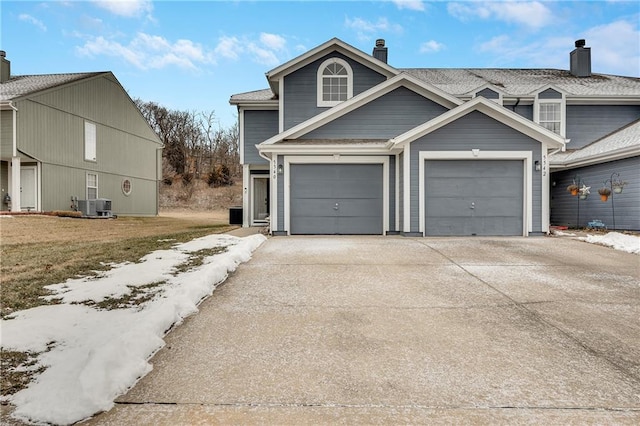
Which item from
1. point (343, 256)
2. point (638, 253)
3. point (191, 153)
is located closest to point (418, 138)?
point (343, 256)

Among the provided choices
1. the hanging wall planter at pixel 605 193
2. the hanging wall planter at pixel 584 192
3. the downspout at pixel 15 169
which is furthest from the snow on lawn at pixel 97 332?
the downspout at pixel 15 169

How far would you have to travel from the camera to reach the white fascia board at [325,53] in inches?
490

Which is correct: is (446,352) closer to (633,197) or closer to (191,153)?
(633,197)

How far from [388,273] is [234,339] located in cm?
300

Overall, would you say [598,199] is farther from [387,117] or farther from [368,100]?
[368,100]

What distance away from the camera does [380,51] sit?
16.2 m

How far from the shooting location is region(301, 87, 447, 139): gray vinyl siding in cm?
1153

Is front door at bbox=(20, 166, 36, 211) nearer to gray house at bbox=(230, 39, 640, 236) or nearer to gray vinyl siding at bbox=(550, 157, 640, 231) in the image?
gray house at bbox=(230, 39, 640, 236)

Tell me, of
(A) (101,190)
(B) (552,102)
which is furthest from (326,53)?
(A) (101,190)

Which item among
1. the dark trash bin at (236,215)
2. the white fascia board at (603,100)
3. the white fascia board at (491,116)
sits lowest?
the dark trash bin at (236,215)

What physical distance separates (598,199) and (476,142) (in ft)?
18.2

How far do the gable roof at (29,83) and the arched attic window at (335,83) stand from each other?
12.3 m

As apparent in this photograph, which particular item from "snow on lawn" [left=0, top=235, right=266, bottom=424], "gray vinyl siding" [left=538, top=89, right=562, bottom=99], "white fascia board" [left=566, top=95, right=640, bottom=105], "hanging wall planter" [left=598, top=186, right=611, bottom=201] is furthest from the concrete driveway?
"white fascia board" [left=566, top=95, right=640, bottom=105]

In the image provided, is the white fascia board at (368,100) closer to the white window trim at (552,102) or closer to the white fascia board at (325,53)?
the white fascia board at (325,53)
